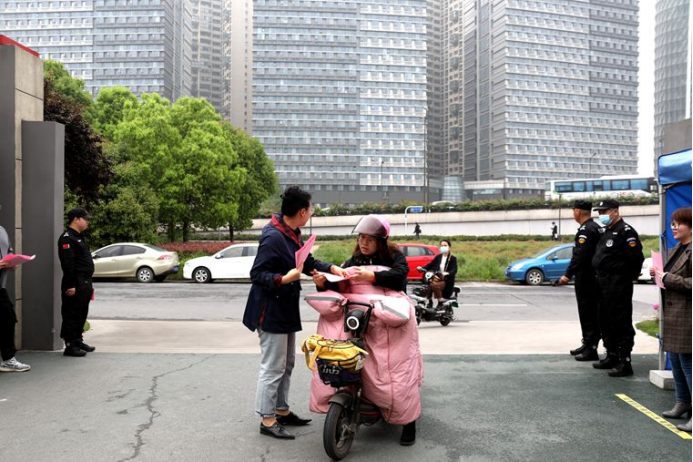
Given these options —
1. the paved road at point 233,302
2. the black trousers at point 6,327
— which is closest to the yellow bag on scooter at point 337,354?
the black trousers at point 6,327

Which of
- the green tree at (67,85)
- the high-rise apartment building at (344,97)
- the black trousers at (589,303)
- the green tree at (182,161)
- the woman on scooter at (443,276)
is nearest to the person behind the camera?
the black trousers at (589,303)

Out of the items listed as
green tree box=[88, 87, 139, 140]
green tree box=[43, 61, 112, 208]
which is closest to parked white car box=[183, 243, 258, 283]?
green tree box=[43, 61, 112, 208]

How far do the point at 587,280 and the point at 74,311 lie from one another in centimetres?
648

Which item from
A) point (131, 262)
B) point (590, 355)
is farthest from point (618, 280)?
point (131, 262)

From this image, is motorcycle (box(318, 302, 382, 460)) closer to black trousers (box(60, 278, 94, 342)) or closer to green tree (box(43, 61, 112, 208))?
black trousers (box(60, 278, 94, 342))

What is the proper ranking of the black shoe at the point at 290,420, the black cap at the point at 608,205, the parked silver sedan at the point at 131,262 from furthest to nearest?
the parked silver sedan at the point at 131,262, the black cap at the point at 608,205, the black shoe at the point at 290,420

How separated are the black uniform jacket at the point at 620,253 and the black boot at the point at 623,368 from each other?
944 millimetres

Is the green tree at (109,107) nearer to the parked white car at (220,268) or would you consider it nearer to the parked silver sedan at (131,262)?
the parked silver sedan at (131,262)

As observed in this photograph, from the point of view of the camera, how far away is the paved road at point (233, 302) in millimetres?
11984

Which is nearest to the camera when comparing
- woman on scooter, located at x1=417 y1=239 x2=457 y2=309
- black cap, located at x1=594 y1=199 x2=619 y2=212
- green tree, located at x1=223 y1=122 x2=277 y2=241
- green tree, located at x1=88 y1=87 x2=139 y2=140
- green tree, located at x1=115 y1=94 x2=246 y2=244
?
black cap, located at x1=594 y1=199 x2=619 y2=212

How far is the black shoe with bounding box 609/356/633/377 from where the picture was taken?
21.2ft

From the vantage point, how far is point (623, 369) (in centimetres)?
646

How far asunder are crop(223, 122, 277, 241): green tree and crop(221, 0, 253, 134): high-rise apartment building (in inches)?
4197

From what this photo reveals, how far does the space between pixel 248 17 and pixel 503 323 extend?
16347 centimetres
